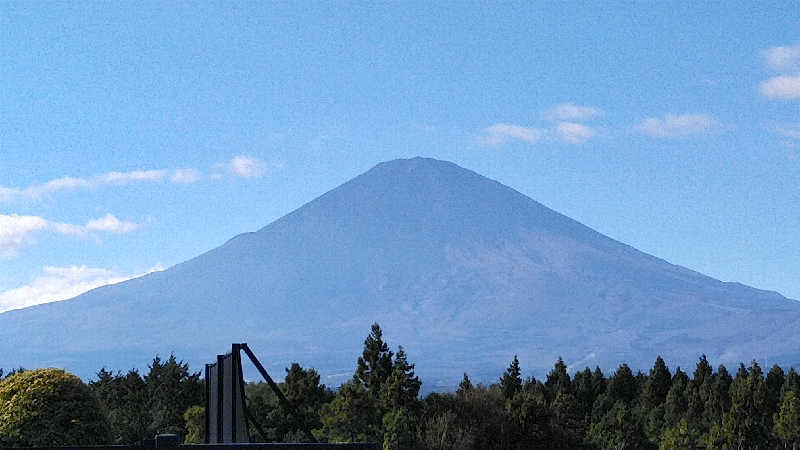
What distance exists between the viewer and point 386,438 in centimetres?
4831

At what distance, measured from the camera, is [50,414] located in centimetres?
2294

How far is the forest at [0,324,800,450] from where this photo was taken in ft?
147

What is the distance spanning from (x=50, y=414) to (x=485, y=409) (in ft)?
107

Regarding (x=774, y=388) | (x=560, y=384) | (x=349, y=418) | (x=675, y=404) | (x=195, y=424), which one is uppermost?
(x=560, y=384)

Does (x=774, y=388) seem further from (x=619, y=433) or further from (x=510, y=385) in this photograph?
(x=510, y=385)

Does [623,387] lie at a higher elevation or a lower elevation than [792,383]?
higher

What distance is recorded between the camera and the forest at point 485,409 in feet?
147

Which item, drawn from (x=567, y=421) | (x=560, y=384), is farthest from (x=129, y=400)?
(x=560, y=384)

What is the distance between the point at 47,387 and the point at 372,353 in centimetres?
2877

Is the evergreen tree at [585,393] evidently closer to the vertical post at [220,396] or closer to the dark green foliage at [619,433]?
the dark green foliage at [619,433]

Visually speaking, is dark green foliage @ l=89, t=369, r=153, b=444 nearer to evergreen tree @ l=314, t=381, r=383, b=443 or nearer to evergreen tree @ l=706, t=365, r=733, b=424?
evergreen tree @ l=314, t=381, r=383, b=443

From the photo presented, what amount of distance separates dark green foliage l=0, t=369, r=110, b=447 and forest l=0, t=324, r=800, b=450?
43.2ft

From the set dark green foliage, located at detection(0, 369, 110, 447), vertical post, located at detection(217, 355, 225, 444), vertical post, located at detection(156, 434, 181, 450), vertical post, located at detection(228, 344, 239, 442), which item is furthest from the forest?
vertical post, located at detection(156, 434, 181, 450)

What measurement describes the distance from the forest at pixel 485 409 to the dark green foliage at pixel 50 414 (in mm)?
13152
